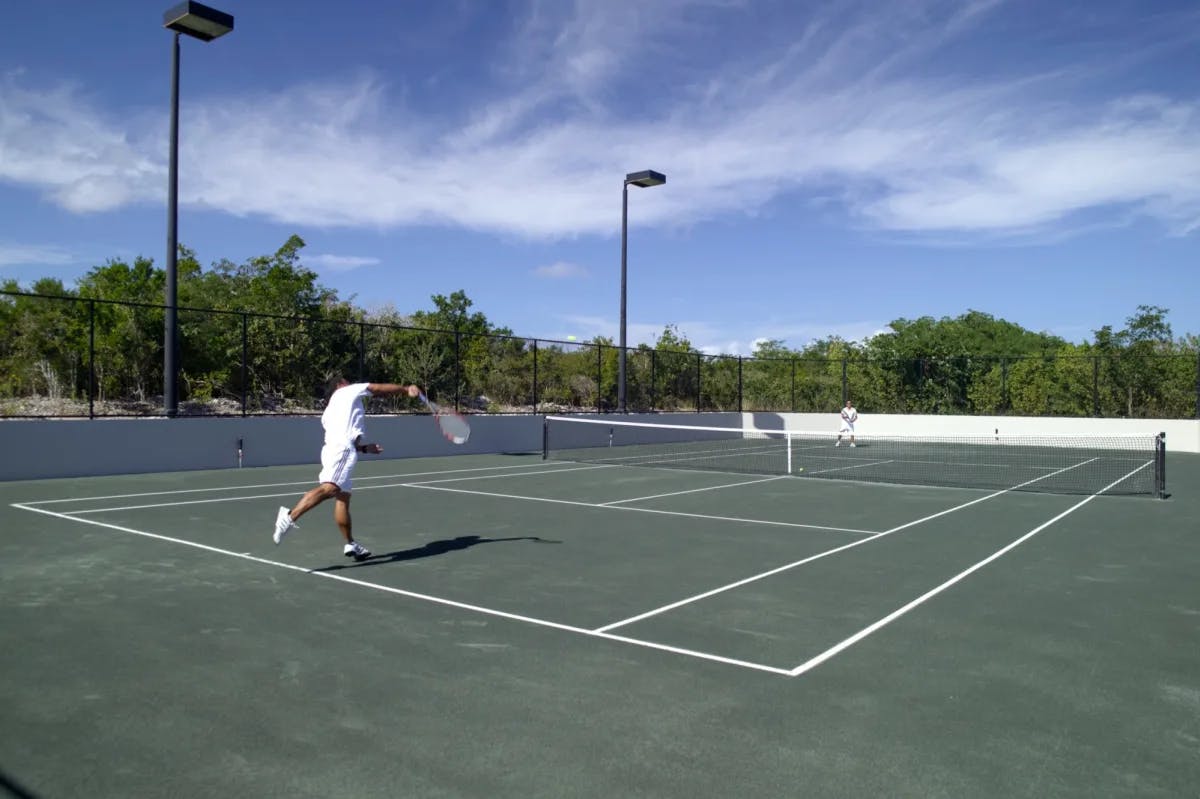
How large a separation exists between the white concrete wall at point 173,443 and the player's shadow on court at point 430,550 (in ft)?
32.2

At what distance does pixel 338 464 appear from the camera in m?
7.70

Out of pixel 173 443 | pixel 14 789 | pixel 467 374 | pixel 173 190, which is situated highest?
pixel 173 190

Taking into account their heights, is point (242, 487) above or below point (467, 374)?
below

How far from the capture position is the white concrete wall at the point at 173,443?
48.8ft

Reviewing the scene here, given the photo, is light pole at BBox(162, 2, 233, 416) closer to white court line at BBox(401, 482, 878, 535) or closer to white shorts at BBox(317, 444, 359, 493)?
white court line at BBox(401, 482, 878, 535)

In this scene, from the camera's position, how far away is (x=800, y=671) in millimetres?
4922

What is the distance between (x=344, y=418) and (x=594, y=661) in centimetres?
382

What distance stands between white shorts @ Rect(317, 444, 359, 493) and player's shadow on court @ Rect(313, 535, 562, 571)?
0.71 metres

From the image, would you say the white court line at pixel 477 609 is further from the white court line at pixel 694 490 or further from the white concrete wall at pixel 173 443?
the white concrete wall at pixel 173 443

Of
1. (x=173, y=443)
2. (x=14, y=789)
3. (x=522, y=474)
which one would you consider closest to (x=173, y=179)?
(x=173, y=443)

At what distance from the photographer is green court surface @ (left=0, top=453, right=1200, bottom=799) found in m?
3.60

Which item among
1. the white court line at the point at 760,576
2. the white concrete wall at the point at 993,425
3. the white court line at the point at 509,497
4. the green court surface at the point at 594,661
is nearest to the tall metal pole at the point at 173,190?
the white court line at the point at 509,497

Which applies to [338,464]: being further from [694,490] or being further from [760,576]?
[694,490]

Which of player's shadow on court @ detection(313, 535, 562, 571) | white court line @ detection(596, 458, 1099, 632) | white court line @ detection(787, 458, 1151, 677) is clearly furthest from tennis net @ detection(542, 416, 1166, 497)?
player's shadow on court @ detection(313, 535, 562, 571)
